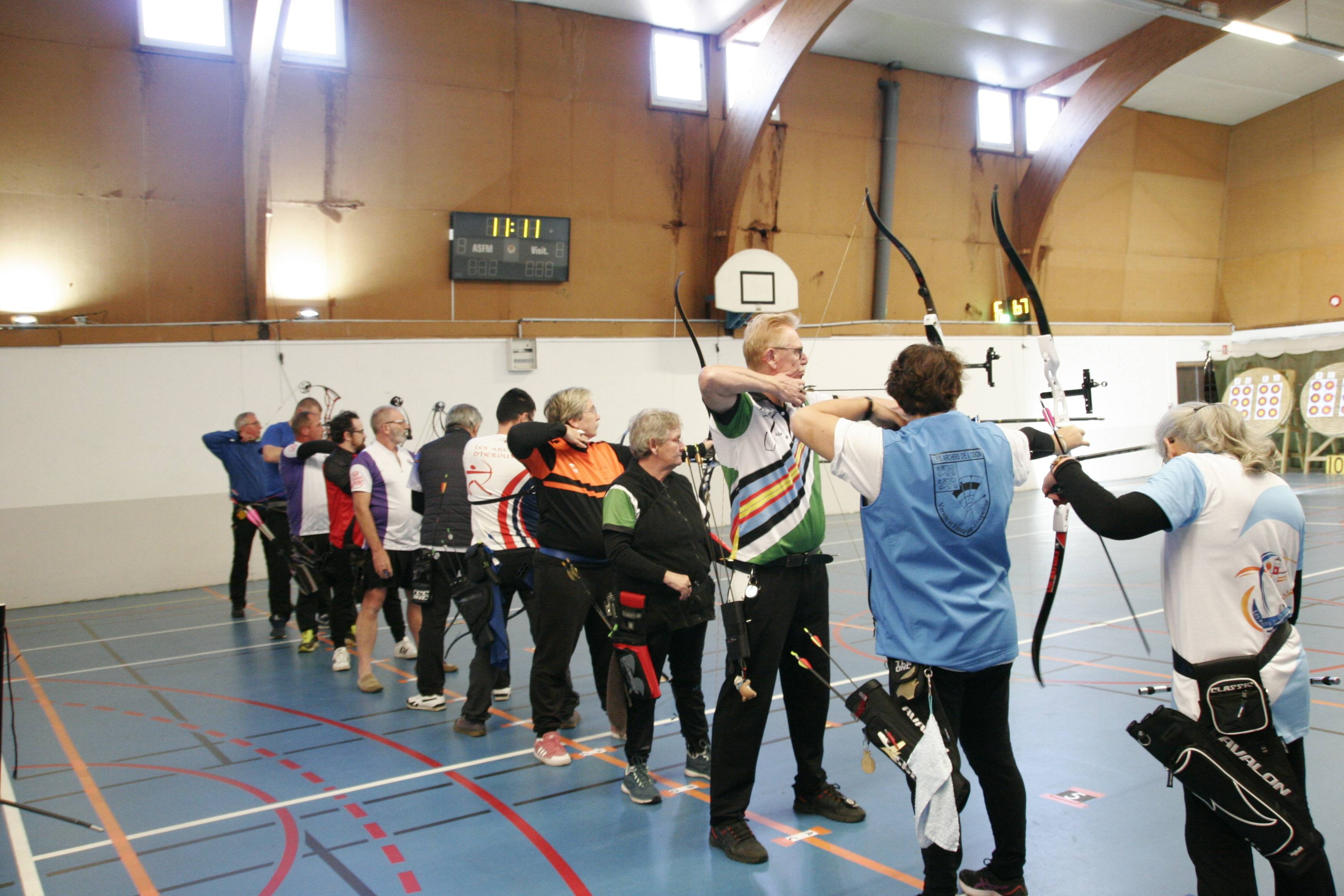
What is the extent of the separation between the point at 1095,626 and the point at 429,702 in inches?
157

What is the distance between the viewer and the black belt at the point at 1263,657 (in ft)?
6.81

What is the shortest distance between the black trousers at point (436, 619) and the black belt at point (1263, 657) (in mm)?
3193

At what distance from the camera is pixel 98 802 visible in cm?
363

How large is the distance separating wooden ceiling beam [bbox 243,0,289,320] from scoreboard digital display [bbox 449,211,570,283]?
2.01 m

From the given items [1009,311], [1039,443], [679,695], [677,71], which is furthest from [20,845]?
[1009,311]

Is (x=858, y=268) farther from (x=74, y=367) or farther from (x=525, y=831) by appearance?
(x=525, y=831)

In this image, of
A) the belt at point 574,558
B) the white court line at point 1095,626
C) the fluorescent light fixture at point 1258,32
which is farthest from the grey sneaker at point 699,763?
the fluorescent light fixture at point 1258,32

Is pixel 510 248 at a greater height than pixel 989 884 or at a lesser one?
greater

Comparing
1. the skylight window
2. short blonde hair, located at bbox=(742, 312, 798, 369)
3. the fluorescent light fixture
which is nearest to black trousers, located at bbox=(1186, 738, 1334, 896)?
short blonde hair, located at bbox=(742, 312, 798, 369)

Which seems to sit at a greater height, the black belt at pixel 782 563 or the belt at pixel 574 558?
the black belt at pixel 782 563

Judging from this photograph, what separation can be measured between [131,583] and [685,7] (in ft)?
28.7

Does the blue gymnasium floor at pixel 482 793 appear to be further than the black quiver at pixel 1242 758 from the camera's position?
Yes

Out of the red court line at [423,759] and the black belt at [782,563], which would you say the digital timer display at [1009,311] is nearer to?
the red court line at [423,759]

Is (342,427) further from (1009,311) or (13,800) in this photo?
(1009,311)
